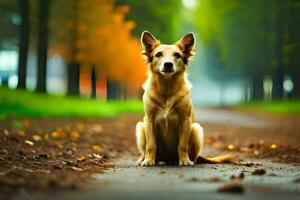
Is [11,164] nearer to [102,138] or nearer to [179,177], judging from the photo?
[179,177]

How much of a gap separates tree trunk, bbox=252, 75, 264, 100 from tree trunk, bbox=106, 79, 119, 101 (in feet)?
43.0

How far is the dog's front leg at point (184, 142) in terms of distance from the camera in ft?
31.8

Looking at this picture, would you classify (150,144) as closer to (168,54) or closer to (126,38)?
(168,54)

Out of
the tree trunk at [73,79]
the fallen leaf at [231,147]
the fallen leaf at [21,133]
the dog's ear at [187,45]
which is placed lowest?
the fallen leaf at [231,147]

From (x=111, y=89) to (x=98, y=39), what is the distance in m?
10.1

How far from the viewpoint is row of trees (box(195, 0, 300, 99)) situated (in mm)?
41188

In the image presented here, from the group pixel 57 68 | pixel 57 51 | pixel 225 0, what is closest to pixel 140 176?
pixel 57 51

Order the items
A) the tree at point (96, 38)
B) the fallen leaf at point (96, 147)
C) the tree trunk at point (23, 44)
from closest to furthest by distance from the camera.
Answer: the fallen leaf at point (96, 147), the tree trunk at point (23, 44), the tree at point (96, 38)

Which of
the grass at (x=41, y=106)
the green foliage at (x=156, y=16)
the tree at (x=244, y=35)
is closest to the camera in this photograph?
the grass at (x=41, y=106)

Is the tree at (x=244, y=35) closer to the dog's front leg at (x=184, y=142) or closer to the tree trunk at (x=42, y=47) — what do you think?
the tree trunk at (x=42, y=47)

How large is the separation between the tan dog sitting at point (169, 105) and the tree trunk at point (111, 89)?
3422cm

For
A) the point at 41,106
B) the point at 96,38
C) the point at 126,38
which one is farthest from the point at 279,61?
the point at 41,106

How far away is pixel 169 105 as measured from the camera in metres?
9.63

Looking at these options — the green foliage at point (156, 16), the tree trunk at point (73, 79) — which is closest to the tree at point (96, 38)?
the tree trunk at point (73, 79)
